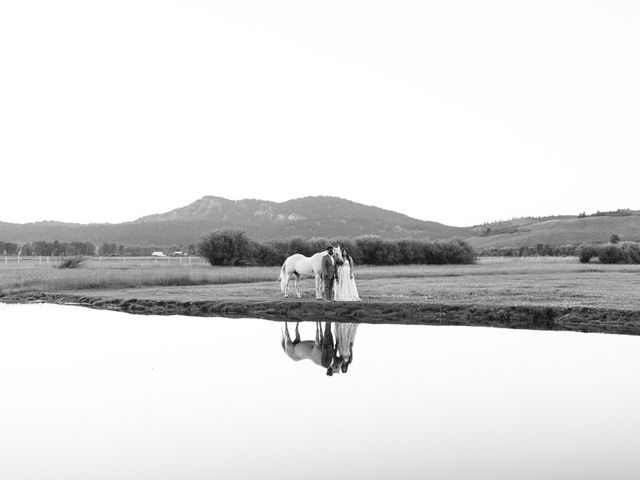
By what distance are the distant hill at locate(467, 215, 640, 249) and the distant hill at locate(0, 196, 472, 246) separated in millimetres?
7959

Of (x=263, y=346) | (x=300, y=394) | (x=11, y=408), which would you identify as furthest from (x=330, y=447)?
(x=263, y=346)

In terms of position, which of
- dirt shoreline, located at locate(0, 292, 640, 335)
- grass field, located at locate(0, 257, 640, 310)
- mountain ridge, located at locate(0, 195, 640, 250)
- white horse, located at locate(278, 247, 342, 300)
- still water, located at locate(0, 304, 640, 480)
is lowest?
still water, located at locate(0, 304, 640, 480)

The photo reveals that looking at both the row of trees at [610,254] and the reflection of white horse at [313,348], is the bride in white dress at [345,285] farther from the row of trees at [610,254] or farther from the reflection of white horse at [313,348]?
the row of trees at [610,254]

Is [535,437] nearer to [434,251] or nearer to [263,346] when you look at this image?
[263,346]

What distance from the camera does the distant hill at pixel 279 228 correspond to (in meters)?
134

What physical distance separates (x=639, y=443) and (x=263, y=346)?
372 inches

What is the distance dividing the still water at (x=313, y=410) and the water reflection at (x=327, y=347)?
30 cm

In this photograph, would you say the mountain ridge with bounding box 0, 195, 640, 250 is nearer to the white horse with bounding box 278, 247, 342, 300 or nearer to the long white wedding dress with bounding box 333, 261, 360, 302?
the white horse with bounding box 278, 247, 342, 300

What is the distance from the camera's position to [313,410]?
11055 millimetres

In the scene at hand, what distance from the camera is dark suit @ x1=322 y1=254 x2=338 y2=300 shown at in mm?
24812

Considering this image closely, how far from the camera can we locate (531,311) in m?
22.7

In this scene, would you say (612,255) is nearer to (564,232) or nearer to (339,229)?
(339,229)

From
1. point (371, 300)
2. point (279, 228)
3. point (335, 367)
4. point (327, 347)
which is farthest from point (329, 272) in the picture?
point (279, 228)

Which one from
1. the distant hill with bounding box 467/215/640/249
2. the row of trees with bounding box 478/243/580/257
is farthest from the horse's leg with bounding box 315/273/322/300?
the distant hill with bounding box 467/215/640/249
